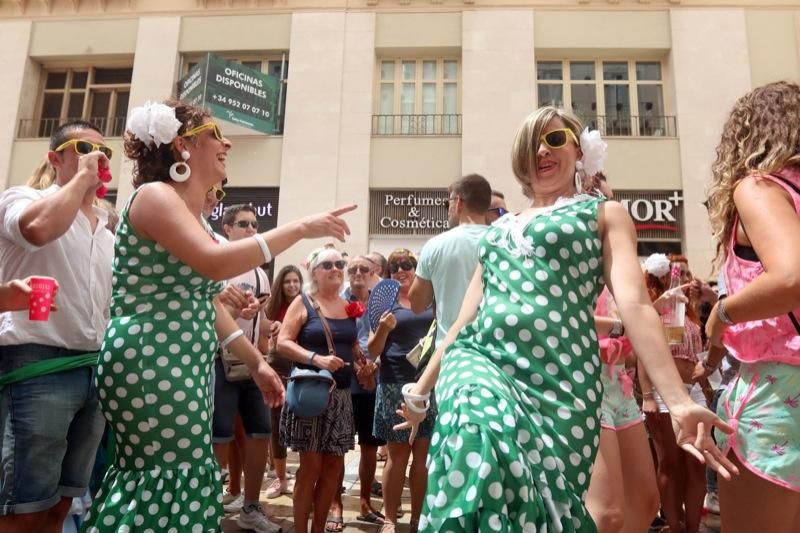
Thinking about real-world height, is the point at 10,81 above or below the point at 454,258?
above

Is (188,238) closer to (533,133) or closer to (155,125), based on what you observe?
(155,125)

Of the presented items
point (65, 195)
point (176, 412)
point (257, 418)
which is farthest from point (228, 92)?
point (176, 412)

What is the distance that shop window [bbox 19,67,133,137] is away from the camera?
16922mm

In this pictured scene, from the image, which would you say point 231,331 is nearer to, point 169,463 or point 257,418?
point 169,463

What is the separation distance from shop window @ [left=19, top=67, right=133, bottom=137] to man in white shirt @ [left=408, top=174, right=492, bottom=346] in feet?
50.8

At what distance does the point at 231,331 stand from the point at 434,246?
1608 mm

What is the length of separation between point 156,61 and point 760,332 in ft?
56.4

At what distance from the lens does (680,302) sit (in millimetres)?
3568

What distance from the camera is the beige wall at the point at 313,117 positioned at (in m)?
15.1

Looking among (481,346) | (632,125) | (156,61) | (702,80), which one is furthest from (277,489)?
(702,80)

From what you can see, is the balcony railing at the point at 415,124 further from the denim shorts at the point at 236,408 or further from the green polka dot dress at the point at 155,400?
the green polka dot dress at the point at 155,400

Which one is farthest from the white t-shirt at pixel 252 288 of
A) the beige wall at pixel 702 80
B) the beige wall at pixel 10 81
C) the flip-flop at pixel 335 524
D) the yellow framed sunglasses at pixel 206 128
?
the beige wall at pixel 10 81

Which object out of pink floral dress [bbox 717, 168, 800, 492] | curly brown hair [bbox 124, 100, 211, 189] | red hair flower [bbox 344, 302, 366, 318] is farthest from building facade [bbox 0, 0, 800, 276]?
pink floral dress [bbox 717, 168, 800, 492]

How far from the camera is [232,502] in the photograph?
16.6 ft
